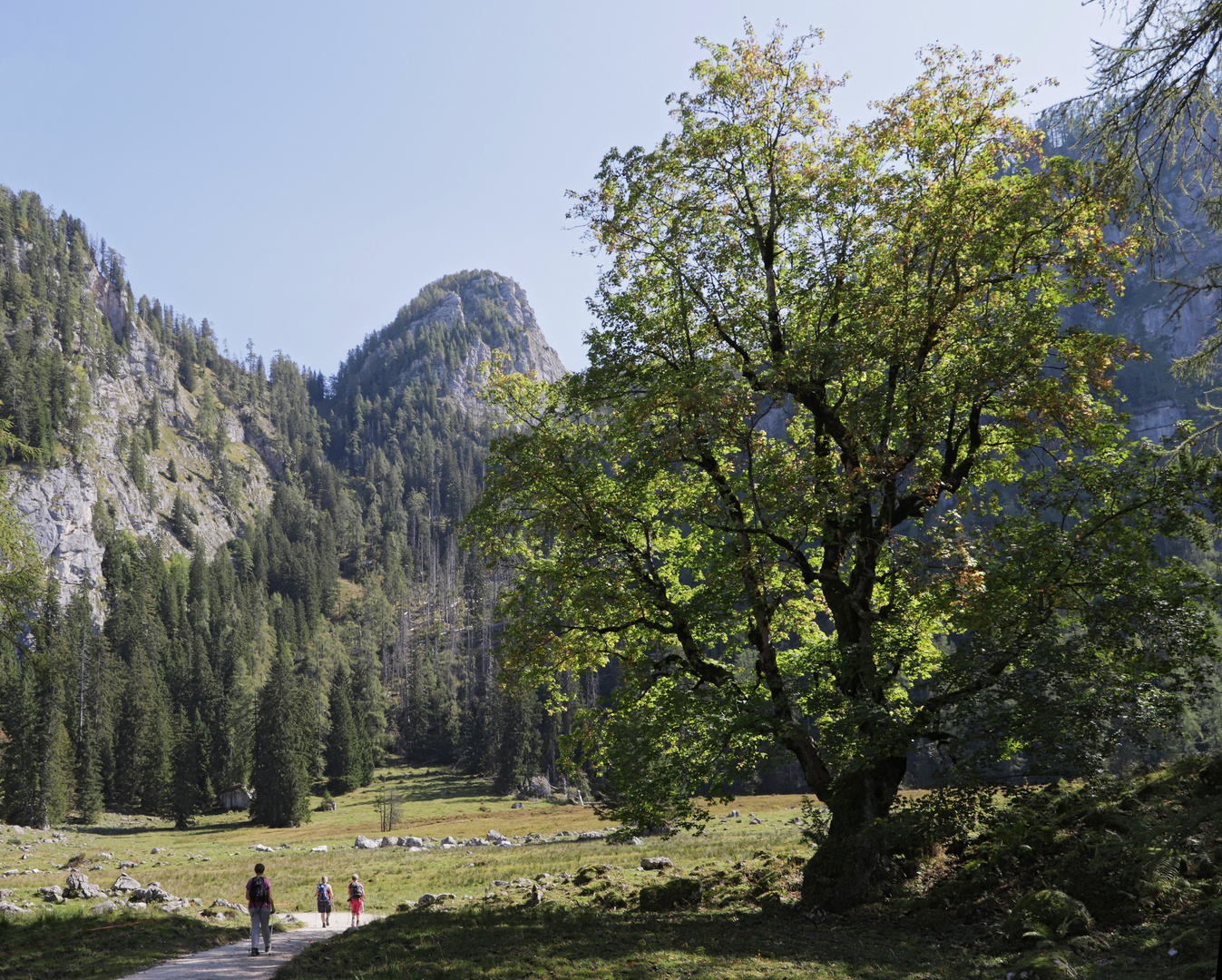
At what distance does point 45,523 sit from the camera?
154375 millimetres

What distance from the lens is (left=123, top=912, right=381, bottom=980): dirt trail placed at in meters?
12.3

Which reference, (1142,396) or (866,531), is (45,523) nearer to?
(866,531)

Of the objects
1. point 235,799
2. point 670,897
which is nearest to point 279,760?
point 235,799

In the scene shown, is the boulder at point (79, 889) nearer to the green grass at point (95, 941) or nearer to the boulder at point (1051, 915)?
the green grass at point (95, 941)

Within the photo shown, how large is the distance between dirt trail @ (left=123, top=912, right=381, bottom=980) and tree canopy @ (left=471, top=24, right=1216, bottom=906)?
683 cm

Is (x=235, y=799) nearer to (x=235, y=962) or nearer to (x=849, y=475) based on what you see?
(x=235, y=962)

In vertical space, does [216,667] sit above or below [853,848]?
above

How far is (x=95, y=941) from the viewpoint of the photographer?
15234 millimetres

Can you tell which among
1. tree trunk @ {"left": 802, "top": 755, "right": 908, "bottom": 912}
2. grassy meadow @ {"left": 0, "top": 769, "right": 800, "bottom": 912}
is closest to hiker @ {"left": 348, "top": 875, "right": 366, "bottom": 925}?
grassy meadow @ {"left": 0, "top": 769, "right": 800, "bottom": 912}

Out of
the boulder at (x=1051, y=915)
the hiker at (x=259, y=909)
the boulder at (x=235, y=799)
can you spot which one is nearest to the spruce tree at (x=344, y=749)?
the boulder at (x=235, y=799)

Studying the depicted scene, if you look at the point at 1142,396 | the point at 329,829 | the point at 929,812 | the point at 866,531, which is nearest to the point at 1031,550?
the point at 866,531

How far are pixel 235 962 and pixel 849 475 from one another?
1419 centimetres

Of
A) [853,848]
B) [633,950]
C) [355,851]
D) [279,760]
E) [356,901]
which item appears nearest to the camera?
[633,950]

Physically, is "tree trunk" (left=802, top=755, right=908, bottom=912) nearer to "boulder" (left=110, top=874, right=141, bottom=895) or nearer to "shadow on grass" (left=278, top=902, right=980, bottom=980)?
"shadow on grass" (left=278, top=902, right=980, bottom=980)
